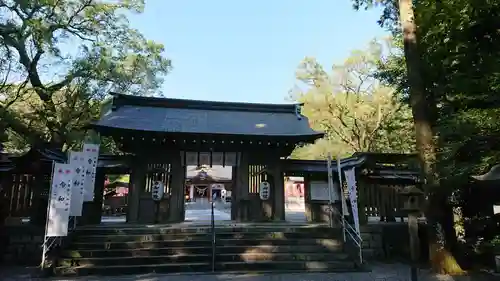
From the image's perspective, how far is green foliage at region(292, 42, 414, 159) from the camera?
24.8m

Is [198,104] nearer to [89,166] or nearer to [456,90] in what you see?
[89,166]

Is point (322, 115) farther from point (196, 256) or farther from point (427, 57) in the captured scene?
point (196, 256)

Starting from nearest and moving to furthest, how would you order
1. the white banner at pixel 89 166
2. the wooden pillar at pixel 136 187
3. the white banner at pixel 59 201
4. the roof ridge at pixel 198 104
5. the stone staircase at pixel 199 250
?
the white banner at pixel 59 201
the stone staircase at pixel 199 250
the white banner at pixel 89 166
the wooden pillar at pixel 136 187
the roof ridge at pixel 198 104

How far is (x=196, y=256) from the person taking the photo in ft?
26.5

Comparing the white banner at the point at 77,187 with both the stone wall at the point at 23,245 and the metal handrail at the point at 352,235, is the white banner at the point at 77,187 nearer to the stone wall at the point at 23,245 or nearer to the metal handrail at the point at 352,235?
the stone wall at the point at 23,245

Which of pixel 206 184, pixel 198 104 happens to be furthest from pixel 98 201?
pixel 206 184

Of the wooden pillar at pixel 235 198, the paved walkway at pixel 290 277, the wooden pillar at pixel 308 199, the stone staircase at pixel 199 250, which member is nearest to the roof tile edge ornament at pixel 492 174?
the paved walkway at pixel 290 277

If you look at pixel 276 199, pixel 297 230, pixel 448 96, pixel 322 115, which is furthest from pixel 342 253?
pixel 322 115

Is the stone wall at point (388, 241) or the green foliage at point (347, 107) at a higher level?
the green foliage at point (347, 107)

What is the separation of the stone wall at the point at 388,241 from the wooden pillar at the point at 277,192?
3.17m

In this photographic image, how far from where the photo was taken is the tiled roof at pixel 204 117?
38.3ft

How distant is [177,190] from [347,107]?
18452 mm

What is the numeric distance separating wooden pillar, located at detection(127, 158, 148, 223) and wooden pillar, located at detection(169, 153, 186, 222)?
1.00m

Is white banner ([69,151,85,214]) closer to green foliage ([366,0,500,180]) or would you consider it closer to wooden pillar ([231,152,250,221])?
wooden pillar ([231,152,250,221])
